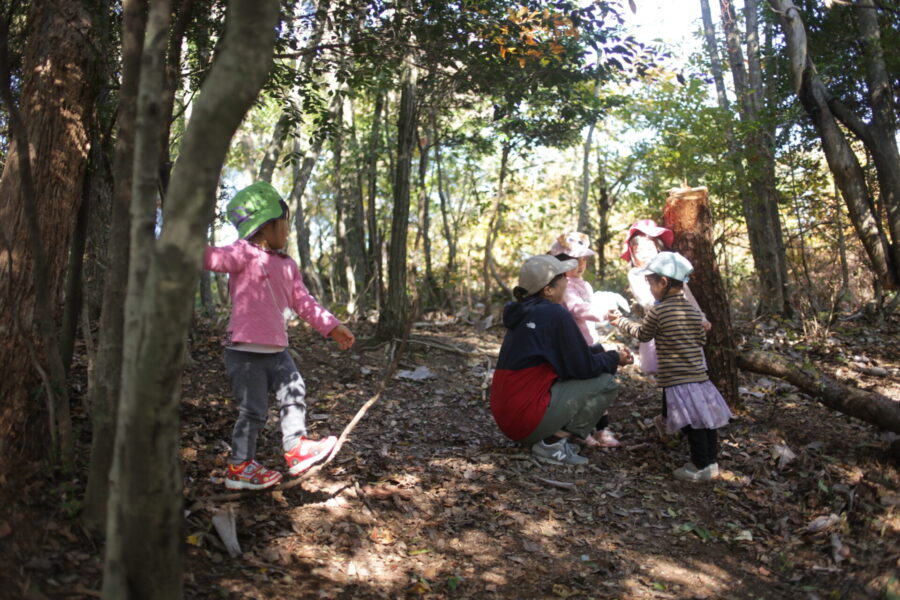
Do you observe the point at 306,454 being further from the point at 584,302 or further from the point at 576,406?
the point at 584,302

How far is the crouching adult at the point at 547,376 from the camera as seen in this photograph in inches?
201

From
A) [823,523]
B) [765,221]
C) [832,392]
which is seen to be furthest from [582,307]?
[765,221]

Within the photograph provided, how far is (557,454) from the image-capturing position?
518 centimetres

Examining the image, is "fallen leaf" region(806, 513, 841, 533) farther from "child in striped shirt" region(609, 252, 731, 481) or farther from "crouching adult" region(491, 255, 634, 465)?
"crouching adult" region(491, 255, 634, 465)

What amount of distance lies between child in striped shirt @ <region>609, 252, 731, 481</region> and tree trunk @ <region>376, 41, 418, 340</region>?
144 inches

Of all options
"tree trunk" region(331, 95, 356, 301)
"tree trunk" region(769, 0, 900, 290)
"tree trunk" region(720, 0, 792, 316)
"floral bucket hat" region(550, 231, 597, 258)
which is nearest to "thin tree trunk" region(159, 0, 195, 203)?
"floral bucket hat" region(550, 231, 597, 258)

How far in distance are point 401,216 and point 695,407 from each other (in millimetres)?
4560

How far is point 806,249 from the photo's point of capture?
1305 cm

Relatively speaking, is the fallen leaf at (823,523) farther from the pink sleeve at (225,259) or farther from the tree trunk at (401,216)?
the tree trunk at (401,216)

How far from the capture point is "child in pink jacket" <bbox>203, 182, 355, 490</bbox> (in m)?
3.88

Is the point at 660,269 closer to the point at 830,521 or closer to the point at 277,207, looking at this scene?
the point at 830,521

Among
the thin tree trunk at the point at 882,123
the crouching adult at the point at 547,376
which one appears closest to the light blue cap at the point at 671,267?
the crouching adult at the point at 547,376

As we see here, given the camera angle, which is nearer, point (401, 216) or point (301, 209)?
Result: point (401, 216)

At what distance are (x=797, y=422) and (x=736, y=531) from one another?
7.19 ft
